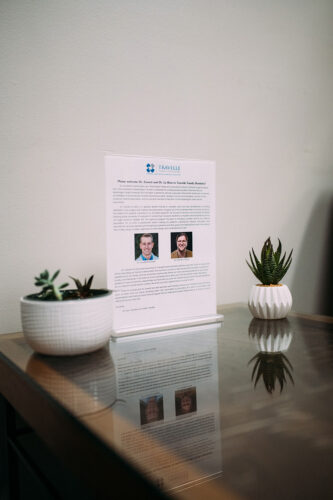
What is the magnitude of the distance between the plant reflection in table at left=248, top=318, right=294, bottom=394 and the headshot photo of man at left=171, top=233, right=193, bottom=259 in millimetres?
220

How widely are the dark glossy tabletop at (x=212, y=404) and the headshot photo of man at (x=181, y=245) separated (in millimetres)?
174

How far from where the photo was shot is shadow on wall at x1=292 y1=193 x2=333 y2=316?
163 cm

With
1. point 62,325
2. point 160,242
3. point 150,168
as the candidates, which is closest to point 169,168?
point 150,168

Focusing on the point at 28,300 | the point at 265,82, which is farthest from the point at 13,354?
the point at 265,82

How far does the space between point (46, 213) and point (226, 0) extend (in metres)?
0.86

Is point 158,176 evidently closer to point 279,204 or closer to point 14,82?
point 14,82

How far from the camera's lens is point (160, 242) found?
96 cm

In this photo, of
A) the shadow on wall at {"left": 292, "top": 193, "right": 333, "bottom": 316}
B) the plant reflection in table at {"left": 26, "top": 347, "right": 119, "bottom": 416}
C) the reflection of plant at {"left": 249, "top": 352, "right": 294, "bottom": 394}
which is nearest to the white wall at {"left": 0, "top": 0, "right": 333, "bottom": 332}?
the shadow on wall at {"left": 292, "top": 193, "right": 333, "bottom": 316}

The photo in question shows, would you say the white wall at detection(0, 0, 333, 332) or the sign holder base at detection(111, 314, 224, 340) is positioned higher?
the white wall at detection(0, 0, 333, 332)

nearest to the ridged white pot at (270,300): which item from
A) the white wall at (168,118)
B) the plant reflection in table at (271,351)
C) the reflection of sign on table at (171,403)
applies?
the plant reflection in table at (271,351)

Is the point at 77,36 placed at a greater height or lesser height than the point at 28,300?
greater

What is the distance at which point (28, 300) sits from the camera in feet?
2.50

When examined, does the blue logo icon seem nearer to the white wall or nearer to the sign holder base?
the white wall

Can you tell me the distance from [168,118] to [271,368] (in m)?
0.79
